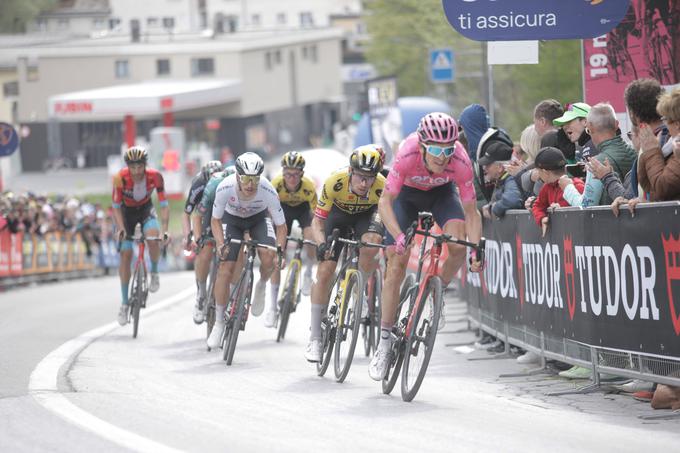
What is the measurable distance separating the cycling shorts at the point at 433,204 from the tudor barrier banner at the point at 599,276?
0.89 meters

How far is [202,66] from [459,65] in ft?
144

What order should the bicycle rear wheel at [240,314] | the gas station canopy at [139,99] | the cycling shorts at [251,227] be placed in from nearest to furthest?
1. the bicycle rear wheel at [240,314]
2. the cycling shorts at [251,227]
3. the gas station canopy at [139,99]

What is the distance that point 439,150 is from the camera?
10000 millimetres

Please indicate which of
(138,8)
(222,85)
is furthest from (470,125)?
(138,8)

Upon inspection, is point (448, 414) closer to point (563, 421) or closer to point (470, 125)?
point (563, 421)

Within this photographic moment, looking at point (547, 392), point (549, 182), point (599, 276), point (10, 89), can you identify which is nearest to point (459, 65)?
point (549, 182)

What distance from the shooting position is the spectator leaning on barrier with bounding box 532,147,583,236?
37.4 ft

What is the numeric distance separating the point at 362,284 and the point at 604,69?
530 cm

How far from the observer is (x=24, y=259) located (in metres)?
32.6

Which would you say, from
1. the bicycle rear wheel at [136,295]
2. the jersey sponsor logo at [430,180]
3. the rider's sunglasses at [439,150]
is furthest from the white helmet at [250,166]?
the bicycle rear wheel at [136,295]

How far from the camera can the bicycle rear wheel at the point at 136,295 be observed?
54.8 ft

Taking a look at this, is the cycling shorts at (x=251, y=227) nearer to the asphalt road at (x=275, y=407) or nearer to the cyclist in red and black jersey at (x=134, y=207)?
the asphalt road at (x=275, y=407)

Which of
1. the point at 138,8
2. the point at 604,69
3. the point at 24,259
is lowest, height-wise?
the point at 24,259

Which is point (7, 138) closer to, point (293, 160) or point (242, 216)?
point (293, 160)
